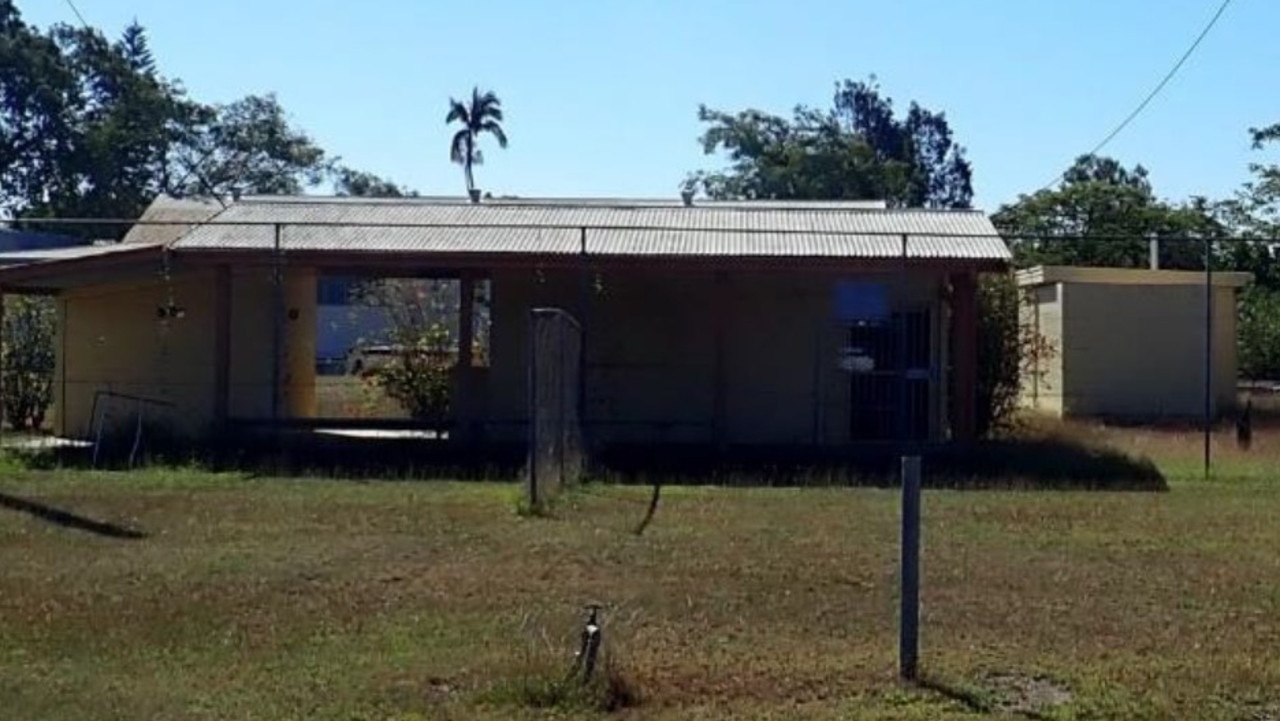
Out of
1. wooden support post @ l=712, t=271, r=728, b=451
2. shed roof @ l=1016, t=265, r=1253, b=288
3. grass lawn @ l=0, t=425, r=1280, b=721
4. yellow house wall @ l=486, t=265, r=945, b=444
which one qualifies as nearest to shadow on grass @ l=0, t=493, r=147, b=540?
grass lawn @ l=0, t=425, r=1280, b=721

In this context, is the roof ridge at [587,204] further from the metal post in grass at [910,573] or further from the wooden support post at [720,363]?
the metal post in grass at [910,573]

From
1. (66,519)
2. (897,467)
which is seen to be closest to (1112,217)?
(897,467)

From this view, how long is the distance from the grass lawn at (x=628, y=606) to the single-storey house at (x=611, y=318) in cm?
608

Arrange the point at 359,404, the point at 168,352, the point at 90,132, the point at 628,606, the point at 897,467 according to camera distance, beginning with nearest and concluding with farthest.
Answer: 1. the point at 628,606
2. the point at 897,467
3. the point at 168,352
4. the point at 359,404
5. the point at 90,132

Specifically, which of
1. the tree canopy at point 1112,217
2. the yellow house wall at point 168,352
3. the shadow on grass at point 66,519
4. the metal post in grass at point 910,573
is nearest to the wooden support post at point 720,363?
the yellow house wall at point 168,352

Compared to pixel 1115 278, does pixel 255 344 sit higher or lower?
lower

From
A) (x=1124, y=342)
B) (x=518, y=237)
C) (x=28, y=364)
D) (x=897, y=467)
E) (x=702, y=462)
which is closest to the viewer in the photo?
(x=897, y=467)

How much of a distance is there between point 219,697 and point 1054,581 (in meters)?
6.25

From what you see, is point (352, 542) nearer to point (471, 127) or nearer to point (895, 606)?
point (895, 606)

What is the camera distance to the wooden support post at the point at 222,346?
24.0 metres

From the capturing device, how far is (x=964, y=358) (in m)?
23.9

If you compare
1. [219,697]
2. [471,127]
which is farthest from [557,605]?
[471,127]

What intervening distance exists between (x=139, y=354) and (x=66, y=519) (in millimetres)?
10640

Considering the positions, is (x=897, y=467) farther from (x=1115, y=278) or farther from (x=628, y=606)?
(x=1115, y=278)
